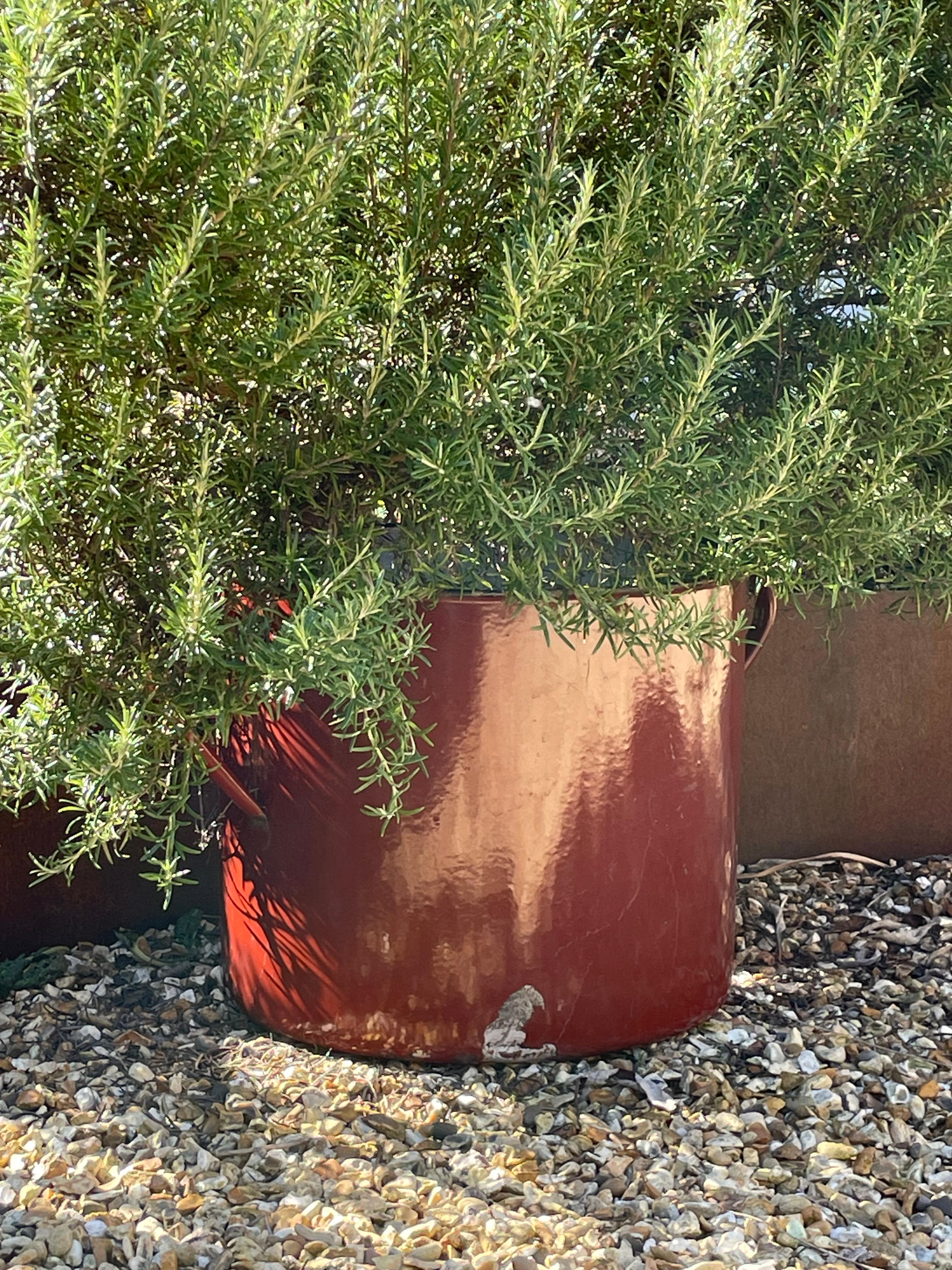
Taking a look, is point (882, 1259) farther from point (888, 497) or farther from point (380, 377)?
point (380, 377)

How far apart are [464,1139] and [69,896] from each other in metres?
0.97

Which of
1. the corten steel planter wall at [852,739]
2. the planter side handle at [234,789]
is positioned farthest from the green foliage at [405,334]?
the corten steel planter wall at [852,739]

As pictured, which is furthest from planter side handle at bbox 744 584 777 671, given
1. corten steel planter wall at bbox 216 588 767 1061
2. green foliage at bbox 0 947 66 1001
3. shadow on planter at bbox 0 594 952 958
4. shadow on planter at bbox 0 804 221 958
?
green foliage at bbox 0 947 66 1001

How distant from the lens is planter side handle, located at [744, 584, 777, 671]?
2.33 metres

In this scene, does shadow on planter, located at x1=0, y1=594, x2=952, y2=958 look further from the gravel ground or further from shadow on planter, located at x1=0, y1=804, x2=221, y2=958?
shadow on planter, located at x1=0, y1=804, x2=221, y2=958

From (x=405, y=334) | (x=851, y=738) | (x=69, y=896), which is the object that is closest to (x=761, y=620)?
(x=851, y=738)

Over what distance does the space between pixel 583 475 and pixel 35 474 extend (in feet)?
2.20

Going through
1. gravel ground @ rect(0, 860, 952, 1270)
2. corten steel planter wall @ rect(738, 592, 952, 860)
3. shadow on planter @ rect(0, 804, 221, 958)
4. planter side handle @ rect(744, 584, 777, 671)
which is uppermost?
planter side handle @ rect(744, 584, 777, 671)

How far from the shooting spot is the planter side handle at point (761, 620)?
233 centimetres

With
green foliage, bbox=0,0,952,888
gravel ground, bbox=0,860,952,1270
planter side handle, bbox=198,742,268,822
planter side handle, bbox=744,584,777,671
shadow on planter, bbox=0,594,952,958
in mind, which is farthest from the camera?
shadow on planter, bbox=0,594,952,958

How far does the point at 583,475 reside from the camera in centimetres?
179

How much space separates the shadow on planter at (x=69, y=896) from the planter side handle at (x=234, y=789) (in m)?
0.51

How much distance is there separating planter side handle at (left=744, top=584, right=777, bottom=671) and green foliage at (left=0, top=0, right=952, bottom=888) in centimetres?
38

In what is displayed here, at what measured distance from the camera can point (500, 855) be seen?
206 cm
